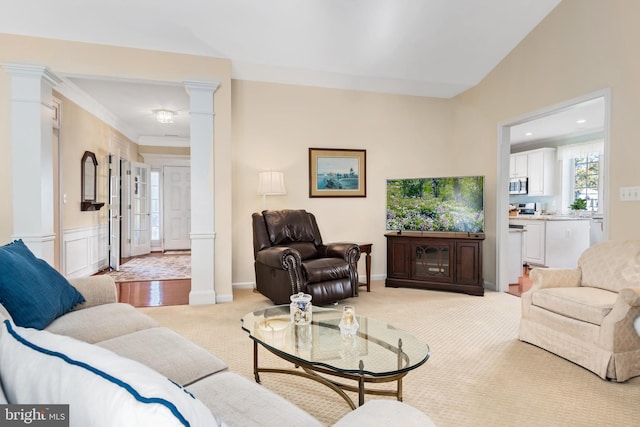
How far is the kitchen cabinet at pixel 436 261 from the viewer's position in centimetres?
443

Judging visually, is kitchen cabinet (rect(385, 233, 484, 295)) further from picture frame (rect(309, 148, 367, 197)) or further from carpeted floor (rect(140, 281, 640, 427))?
picture frame (rect(309, 148, 367, 197))

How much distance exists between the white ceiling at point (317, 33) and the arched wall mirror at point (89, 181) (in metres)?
1.02

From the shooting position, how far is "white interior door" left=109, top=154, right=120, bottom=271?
618 centimetres

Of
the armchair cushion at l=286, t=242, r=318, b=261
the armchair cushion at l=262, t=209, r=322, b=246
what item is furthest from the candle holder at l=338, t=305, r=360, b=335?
the armchair cushion at l=262, t=209, r=322, b=246

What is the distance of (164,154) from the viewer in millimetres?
8719

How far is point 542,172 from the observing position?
7.85 meters

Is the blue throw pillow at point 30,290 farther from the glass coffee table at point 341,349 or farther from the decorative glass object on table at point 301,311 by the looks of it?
the decorative glass object on table at point 301,311

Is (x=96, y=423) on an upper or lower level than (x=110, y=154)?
lower

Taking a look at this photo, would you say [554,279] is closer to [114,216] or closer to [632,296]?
[632,296]

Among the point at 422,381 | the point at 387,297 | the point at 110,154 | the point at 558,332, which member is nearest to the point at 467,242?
the point at 387,297

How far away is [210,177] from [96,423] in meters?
3.70

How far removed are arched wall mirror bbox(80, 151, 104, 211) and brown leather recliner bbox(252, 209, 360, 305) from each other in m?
2.92

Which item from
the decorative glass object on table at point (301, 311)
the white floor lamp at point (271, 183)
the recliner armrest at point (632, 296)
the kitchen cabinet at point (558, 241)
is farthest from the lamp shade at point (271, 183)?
the kitchen cabinet at point (558, 241)

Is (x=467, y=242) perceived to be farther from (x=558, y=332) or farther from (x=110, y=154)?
(x=110, y=154)
